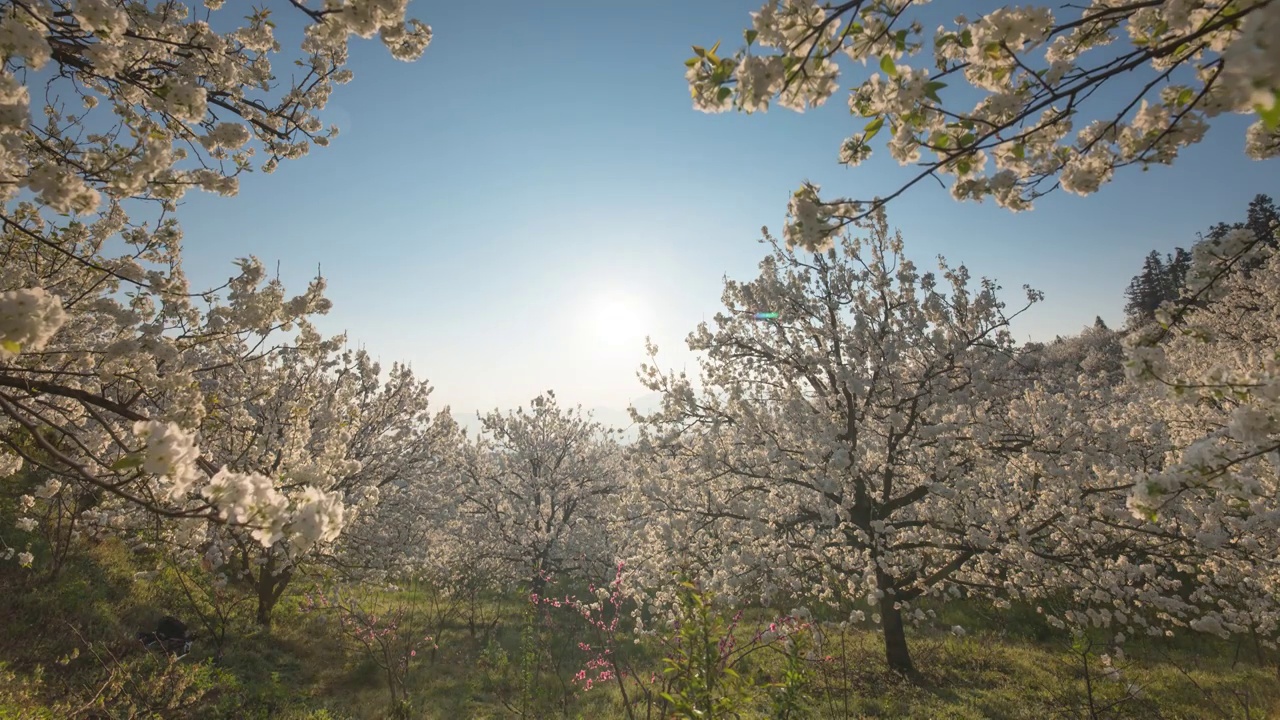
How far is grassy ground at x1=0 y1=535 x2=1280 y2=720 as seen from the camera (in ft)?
22.9

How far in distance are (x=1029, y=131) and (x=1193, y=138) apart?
3.52 feet

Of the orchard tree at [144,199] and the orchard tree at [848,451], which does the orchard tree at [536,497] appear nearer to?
the orchard tree at [848,451]

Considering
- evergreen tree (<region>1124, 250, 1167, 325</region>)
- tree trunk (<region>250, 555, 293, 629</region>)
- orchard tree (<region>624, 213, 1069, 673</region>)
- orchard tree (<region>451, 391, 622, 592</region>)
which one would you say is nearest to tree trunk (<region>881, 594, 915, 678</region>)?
orchard tree (<region>624, 213, 1069, 673</region>)

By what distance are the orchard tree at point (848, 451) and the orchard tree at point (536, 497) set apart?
726 centimetres

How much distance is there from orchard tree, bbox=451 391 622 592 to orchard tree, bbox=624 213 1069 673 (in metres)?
7.26

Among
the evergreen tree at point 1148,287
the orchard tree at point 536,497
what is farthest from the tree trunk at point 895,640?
the evergreen tree at point 1148,287

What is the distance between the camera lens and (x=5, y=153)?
2906mm

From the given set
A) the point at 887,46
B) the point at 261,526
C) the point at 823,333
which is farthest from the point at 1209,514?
the point at 261,526

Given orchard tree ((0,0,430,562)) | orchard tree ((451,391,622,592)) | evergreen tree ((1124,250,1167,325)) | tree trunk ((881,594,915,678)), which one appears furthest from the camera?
evergreen tree ((1124,250,1167,325))

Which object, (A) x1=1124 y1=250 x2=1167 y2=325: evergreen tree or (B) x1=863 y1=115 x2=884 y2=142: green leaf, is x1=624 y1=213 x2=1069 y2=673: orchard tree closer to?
(B) x1=863 y1=115 x2=884 y2=142: green leaf

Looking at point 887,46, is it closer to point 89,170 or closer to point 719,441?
point 89,170

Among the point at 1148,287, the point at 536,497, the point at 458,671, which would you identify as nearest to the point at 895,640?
the point at 458,671

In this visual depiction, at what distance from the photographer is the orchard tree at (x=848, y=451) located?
25.6 ft

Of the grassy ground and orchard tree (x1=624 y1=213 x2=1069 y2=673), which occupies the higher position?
orchard tree (x1=624 y1=213 x2=1069 y2=673)
